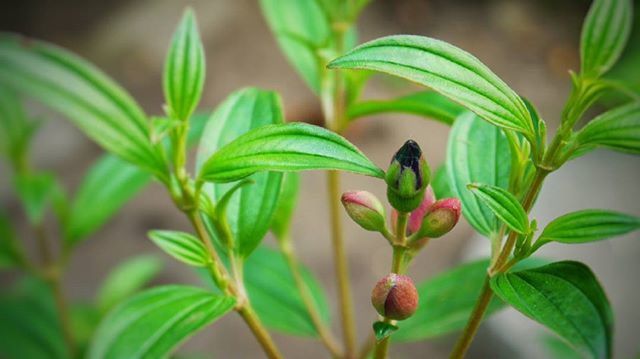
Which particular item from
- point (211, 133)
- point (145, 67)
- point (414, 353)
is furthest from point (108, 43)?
point (211, 133)

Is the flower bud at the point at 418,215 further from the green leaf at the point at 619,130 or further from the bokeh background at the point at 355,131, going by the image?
the bokeh background at the point at 355,131

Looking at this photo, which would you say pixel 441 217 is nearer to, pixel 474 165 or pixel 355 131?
pixel 474 165

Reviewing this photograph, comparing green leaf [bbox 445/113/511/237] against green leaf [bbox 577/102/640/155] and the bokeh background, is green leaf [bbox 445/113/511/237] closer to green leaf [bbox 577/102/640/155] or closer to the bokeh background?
green leaf [bbox 577/102/640/155]

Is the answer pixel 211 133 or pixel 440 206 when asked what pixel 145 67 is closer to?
pixel 211 133

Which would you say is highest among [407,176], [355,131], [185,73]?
[355,131]

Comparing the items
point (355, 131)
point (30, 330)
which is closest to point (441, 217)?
point (30, 330)
